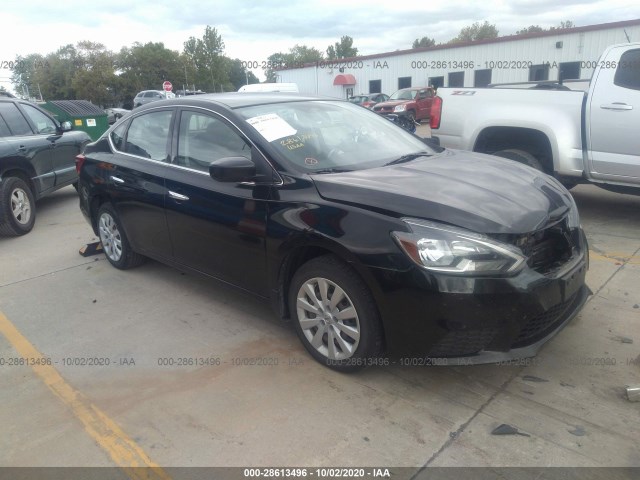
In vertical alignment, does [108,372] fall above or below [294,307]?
below

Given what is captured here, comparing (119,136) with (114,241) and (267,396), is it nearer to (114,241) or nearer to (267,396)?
(114,241)

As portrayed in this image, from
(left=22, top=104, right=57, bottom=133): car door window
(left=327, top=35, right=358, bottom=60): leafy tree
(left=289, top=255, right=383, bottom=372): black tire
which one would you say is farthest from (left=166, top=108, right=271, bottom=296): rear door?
(left=327, top=35, right=358, bottom=60): leafy tree

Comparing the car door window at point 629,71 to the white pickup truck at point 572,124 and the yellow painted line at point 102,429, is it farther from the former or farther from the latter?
the yellow painted line at point 102,429

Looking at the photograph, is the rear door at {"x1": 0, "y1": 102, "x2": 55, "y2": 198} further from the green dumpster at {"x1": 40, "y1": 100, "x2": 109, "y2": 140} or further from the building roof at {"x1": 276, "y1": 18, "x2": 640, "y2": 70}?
the building roof at {"x1": 276, "y1": 18, "x2": 640, "y2": 70}

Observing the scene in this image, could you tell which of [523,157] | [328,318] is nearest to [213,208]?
[328,318]

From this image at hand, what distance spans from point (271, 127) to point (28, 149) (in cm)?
488

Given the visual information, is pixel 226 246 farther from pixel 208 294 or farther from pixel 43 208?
pixel 43 208

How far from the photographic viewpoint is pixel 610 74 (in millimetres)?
5660

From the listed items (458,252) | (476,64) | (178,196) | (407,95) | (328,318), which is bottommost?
(328,318)

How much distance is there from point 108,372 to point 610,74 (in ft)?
18.8

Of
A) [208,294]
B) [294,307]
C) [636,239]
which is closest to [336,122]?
[294,307]

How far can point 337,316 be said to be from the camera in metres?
3.05

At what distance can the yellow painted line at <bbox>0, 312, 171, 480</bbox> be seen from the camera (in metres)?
2.51

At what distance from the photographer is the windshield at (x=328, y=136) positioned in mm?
3443
